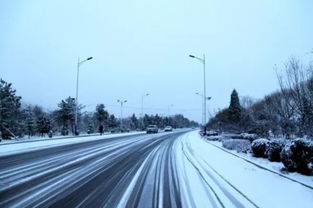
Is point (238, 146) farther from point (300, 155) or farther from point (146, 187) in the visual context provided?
point (146, 187)

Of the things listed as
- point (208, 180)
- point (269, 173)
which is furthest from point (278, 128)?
point (208, 180)

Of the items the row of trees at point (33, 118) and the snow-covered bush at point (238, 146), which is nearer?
the snow-covered bush at point (238, 146)

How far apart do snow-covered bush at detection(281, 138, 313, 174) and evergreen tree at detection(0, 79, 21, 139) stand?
35348mm

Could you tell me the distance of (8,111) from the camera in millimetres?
37031

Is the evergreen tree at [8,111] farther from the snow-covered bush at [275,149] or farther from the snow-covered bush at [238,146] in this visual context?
the snow-covered bush at [275,149]

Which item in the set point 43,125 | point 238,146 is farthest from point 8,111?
point 238,146

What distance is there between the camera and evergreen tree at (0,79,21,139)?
119 feet

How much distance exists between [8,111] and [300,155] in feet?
120

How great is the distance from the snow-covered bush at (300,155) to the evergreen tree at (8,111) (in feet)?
116

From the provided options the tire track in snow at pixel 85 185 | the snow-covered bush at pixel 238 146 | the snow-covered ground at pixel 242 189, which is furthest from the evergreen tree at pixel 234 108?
the tire track in snow at pixel 85 185

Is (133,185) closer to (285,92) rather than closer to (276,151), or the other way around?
(276,151)

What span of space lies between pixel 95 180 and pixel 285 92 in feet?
41.5

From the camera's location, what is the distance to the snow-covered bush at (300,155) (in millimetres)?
9297

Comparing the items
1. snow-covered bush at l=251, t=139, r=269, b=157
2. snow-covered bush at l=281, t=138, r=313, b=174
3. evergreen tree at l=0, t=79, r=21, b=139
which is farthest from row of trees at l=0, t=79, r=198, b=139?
snow-covered bush at l=281, t=138, r=313, b=174
